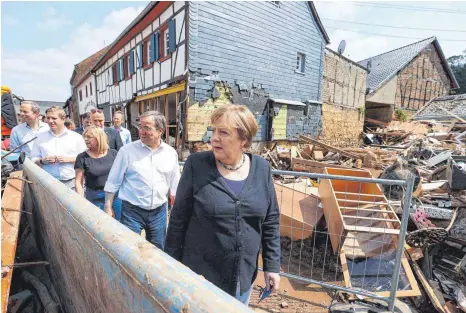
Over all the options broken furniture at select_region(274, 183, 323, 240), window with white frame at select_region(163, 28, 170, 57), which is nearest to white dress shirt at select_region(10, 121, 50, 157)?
broken furniture at select_region(274, 183, 323, 240)

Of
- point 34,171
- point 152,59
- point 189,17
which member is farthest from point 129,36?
point 34,171

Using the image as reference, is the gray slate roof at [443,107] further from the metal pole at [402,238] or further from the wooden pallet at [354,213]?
the metal pole at [402,238]

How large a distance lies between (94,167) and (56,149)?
893 millimetres

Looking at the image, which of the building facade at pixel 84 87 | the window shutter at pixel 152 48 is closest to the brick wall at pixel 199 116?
the window shutter at pixel 152 48

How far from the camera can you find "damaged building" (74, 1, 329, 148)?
938cm

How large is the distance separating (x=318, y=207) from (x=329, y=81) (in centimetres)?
1262

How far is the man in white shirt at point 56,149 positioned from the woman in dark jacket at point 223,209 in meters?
2.73

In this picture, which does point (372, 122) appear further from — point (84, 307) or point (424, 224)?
point (84, 307)

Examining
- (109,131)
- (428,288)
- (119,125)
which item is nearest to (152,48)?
(119,125)

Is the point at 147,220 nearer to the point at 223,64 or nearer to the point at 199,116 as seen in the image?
the point at 199,116

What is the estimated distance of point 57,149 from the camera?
354 cm

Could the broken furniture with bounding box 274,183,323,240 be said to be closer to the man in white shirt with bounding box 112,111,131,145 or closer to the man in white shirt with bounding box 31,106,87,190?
the man in white shirt with bounding box 31,106,87,190

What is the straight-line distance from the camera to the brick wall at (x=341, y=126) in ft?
Answer: 49.1

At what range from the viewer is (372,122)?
20562 mm
